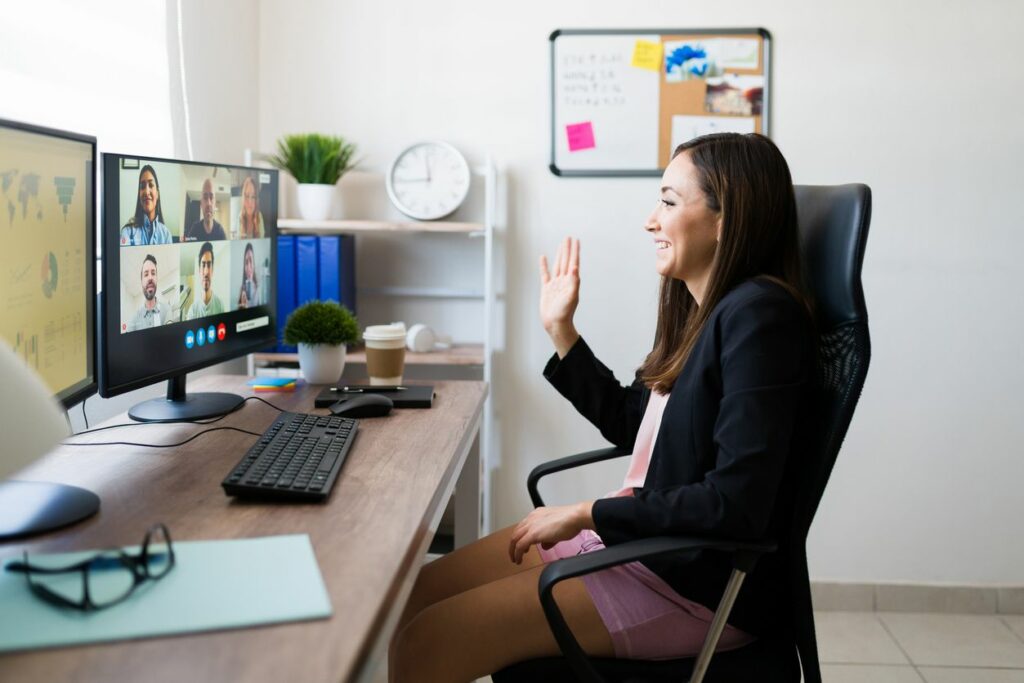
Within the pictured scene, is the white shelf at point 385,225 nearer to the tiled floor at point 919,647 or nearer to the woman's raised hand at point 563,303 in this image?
the woman's raised hand at point 563,303

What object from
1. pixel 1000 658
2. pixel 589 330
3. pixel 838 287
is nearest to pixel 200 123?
pixel 589 330

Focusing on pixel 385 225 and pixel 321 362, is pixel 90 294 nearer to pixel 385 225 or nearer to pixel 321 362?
pixel 321 362

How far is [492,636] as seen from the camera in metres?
1.38

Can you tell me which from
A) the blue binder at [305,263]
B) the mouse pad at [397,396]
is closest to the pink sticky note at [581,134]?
the blue binder at [305,263]

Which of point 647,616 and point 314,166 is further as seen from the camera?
point 314,166

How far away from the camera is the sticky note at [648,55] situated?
2.89 meters

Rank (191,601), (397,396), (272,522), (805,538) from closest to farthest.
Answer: (191,601), (272,522), (805,538), (397,396)

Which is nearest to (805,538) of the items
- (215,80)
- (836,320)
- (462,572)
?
(836,320)

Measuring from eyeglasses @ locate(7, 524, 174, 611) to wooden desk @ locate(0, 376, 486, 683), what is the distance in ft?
0.26

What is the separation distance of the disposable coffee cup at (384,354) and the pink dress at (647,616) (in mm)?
886

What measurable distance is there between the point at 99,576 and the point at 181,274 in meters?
0.92

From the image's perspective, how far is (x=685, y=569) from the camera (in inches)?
54.8

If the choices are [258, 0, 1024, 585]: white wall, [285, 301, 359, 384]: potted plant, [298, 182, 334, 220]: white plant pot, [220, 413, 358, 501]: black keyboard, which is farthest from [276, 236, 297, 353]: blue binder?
[220, 413, 358, 501]: black keyboard

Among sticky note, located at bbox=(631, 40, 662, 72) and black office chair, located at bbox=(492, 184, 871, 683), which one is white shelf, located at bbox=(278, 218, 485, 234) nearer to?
sticky note, located at bbox=(631, 40, 662, 72)
